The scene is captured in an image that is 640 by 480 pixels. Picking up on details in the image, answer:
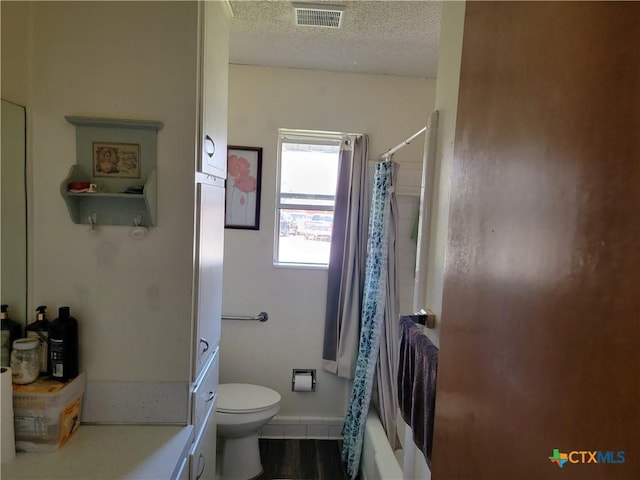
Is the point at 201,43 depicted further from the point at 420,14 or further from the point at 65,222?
the point at 420,14

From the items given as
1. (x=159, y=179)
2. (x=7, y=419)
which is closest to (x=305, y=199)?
(x=159, y=179)

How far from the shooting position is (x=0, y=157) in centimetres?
115

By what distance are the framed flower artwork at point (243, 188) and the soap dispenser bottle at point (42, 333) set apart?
55.9 inches

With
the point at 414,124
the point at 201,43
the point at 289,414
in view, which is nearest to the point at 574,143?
the point at 201,43

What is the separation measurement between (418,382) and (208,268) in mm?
900

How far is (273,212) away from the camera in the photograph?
264 cm

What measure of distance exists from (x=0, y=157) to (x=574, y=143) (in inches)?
57.2

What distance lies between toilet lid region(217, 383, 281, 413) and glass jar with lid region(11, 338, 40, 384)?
116 centimetres

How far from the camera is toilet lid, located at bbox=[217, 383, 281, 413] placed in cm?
220

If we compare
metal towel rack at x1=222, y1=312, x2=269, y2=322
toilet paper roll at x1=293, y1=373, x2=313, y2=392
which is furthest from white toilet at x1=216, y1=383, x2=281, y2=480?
metal towel rack at x1=222, y1=312, x2=269, y2=322

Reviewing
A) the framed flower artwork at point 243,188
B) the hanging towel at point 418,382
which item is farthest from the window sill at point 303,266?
the hanging towel at point 418,382

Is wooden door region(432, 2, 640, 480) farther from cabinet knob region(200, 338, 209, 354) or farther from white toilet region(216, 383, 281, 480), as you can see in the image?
white toilet region(216, 383, 281, 480)

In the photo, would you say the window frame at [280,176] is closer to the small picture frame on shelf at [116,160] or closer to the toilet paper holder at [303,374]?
the toilet paper holder at [303,374]

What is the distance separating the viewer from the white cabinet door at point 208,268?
140 cm
